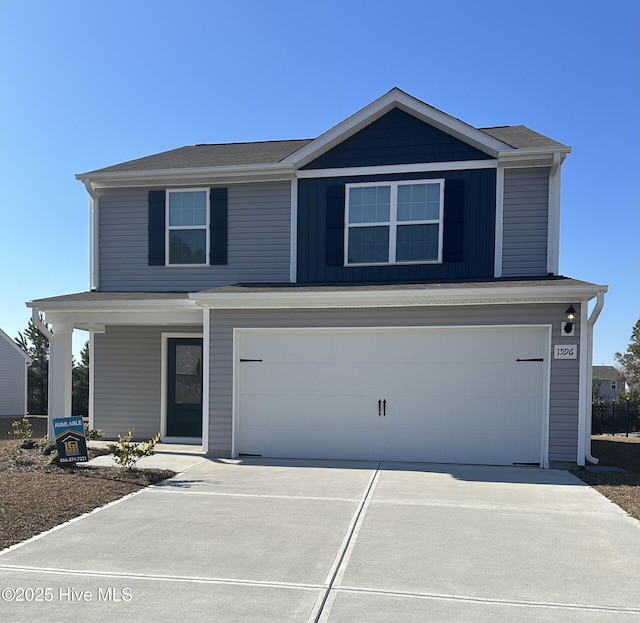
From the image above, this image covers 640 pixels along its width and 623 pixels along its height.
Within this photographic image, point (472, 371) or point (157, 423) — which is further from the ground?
point (472, 371)

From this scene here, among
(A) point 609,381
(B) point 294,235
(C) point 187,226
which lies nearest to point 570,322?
(B) point 294,235

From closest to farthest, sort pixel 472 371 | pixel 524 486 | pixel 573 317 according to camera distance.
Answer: pixel 524 486 < pixel 573 317 < pixel 472 371

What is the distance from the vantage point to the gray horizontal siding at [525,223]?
1010cm

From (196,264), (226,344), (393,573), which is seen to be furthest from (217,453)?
(393,573)

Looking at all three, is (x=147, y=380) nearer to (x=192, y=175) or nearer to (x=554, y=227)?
(x=192, y=175)

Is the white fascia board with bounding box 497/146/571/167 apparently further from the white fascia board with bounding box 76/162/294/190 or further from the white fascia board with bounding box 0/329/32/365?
the white fascia board with bounding box 0/329/32/365

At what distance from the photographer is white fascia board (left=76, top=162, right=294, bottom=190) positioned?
1088cm

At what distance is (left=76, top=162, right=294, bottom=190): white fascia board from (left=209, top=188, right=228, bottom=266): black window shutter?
318 mm

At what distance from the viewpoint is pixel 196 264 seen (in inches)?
445

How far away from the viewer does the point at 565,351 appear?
849 centimetres

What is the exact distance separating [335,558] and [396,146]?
26.9 feet

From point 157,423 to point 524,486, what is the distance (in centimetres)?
738

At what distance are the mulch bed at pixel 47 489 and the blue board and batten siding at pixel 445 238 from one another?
4.82m

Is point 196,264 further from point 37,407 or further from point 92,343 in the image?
point 37,407
